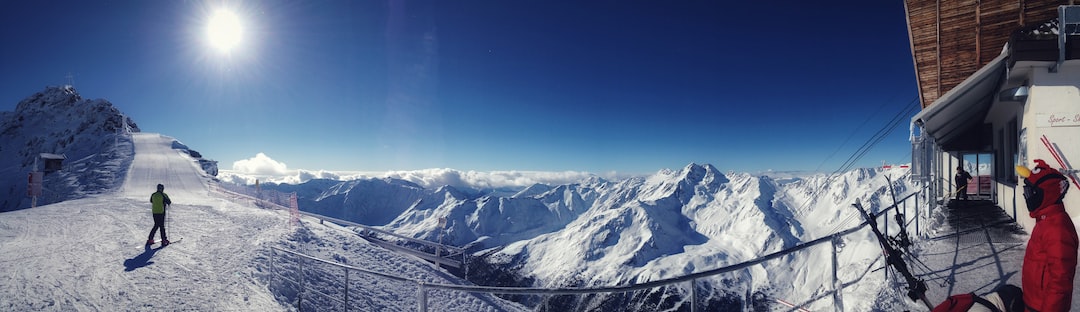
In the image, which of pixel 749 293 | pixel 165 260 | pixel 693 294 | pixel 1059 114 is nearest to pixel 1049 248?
pixel 693 294

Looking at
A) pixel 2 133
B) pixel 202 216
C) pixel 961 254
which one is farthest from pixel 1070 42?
pixel 2 133

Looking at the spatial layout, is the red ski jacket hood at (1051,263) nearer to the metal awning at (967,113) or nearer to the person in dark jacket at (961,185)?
the metal awning at (967,113)

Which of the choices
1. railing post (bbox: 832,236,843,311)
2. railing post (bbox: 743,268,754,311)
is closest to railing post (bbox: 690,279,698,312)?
railing post (bbox: 832,236,843,311)

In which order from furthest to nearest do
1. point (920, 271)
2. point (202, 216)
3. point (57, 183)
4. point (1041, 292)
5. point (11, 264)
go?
1. point (57, 183)
2. point (202, 216)
3. point (11, 264)
4. point (920, 271)
5. point (1041, 292)

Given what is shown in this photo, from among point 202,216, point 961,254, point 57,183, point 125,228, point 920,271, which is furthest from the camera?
point 57,183

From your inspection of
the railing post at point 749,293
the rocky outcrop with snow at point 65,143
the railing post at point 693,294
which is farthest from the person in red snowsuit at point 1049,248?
the railing post at point 749,293

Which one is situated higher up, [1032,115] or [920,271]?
[1032,115]

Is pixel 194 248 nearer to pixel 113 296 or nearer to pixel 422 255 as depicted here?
pixel 113 296
